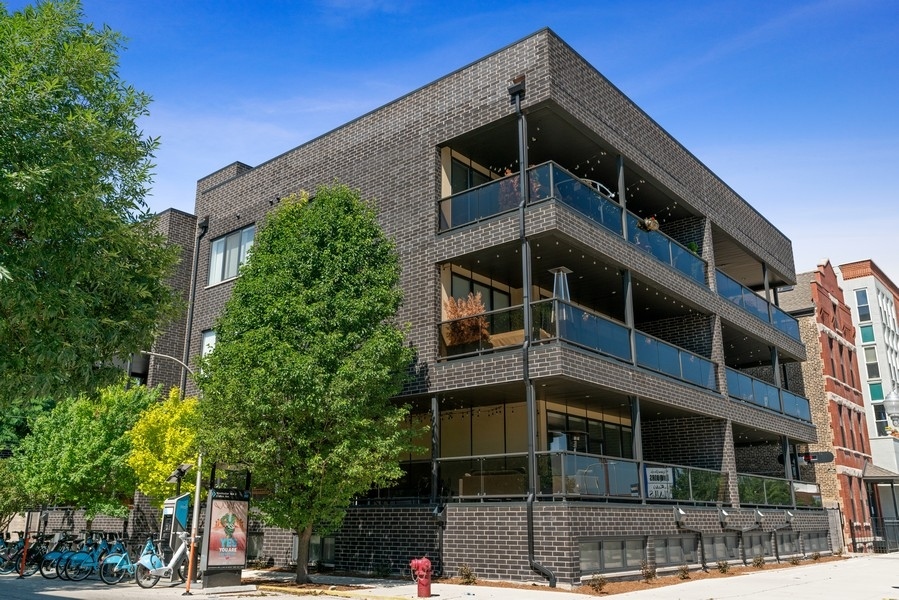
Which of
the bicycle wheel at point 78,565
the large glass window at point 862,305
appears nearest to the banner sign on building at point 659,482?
the bicycle wheel at point 78,565

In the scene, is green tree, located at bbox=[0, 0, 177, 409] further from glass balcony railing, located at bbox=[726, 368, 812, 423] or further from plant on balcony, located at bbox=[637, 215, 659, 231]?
glass balcony railing, located at bbox=[726, 368, 812, 423]

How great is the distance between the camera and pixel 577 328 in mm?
18844

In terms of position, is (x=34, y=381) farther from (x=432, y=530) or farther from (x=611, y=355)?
(x=611, y=355)

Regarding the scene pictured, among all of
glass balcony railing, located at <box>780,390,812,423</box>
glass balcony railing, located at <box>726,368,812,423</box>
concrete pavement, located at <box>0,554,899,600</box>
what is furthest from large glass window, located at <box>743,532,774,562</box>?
glass balcony railing, located at <box>780,390,812,423</box>

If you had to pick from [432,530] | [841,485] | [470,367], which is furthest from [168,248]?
[841,485]

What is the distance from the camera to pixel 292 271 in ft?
61.7

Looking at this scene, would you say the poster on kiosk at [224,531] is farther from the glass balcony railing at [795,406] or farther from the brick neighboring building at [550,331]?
the glass balcony railing at [795,406]

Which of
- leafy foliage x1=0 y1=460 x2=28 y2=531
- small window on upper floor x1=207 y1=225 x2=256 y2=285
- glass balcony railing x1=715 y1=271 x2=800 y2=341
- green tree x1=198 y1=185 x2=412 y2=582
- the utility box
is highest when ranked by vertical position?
small window on upper floor x1=207 y1=225 x2=256 y2=285

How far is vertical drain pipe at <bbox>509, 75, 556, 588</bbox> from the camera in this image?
16.8m

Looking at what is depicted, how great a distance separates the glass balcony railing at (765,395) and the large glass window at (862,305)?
79.6 ft

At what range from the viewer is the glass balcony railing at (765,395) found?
85.6 ft

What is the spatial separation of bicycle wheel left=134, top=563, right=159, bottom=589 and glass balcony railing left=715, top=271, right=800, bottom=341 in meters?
19.7

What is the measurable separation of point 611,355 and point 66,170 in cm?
1356

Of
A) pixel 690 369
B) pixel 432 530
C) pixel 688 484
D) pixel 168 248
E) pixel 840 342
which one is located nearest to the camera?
pixel 168 248
